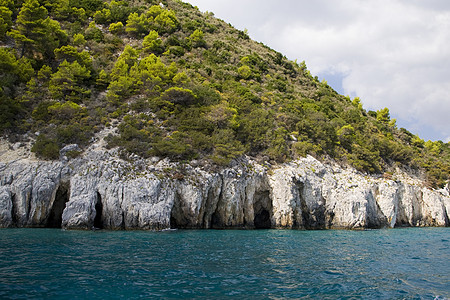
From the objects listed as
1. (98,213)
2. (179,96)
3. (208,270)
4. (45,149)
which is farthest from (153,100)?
(208,270)

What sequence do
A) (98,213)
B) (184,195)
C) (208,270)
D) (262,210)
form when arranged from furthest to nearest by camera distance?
(262,210) < (184,195) < (98,213) < (208,270)

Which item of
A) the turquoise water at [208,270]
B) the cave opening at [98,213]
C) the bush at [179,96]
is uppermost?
the bush at [179,96]

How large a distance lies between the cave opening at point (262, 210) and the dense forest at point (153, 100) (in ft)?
15.5

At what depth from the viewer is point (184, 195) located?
2558cm

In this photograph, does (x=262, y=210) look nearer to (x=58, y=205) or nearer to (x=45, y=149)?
(x=58, y=205)

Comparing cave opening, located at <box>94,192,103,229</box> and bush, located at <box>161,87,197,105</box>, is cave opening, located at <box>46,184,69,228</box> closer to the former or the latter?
cave opening, located at <box>94,192,103,229</box>

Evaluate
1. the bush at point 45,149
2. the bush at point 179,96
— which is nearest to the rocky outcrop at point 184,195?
the bush at point 45,149

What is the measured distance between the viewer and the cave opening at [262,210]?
30.6 meters

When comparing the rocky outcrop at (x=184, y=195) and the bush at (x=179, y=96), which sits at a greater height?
the bush at (x=179, y=96)

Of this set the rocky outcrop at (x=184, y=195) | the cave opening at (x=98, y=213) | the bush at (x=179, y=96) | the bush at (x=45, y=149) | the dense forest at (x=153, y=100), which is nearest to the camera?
the rocky outcrop at (x=184, y=195)

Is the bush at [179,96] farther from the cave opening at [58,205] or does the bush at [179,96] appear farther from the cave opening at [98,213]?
the cave opening at [58,205]

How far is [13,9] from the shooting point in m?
42.7

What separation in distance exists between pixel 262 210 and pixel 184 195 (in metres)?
10.1

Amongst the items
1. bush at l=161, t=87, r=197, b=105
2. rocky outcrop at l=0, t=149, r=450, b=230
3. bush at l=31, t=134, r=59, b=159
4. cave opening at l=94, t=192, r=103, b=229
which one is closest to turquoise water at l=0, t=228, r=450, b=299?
rocky outcrop at l=0, t=149, r=450, b=230
